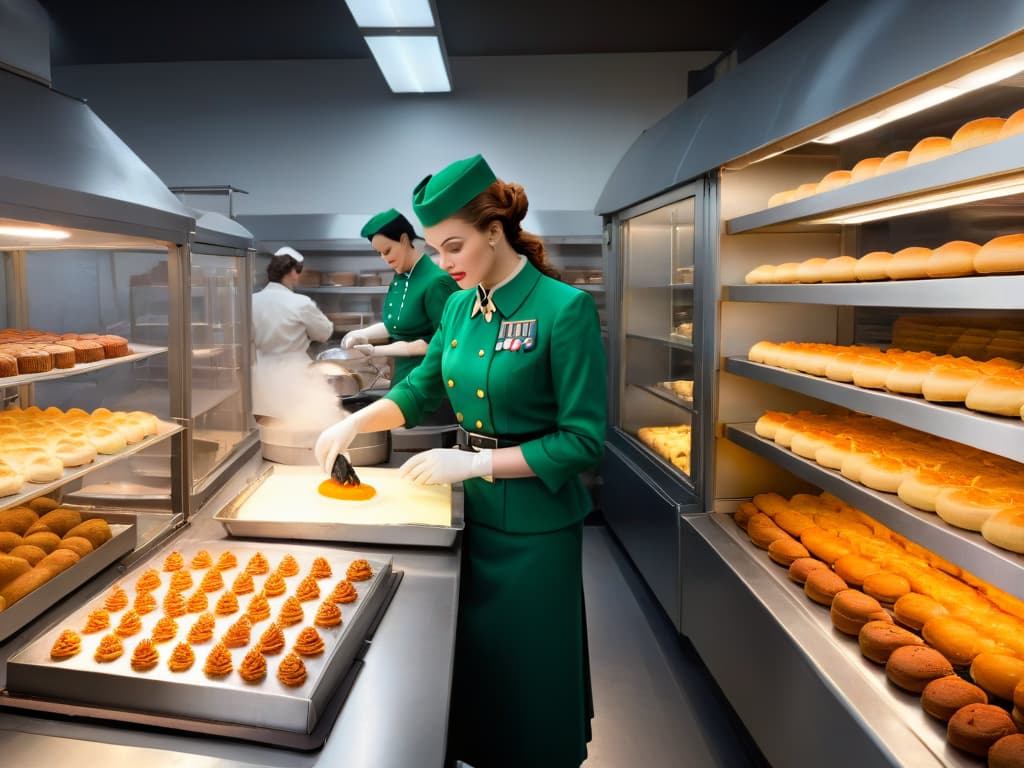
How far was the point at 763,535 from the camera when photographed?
7.64 feet

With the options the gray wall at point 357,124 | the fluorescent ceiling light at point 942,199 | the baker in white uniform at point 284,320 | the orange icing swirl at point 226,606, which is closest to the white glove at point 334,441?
the orange icing swirl at point 226,606

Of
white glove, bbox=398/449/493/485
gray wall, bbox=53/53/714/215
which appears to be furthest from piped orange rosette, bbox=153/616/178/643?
gray wall, bbox=53/53/714/215

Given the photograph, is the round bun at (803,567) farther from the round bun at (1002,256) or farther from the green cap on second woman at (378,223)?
the green cap on second woman at (378,223)

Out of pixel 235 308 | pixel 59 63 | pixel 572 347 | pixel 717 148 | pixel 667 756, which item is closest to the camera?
pixel 572 347

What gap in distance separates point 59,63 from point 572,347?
5.90 meters

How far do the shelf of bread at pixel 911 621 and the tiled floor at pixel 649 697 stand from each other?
2.10 ft

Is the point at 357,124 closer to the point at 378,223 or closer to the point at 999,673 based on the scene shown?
the point at 378,223

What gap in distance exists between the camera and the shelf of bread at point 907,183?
1291mm

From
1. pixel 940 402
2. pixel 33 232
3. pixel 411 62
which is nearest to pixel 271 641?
pixel 33 232

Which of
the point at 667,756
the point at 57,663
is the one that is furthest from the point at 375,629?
the point at 667,756

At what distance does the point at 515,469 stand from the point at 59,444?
0.98 metres

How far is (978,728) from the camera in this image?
1308 millimetres

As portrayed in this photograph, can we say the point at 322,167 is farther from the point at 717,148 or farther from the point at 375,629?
the point at 375,629

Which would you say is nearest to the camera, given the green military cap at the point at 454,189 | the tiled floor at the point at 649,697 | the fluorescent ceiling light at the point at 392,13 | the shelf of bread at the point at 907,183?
the shelf of bread at the point at 907,183
